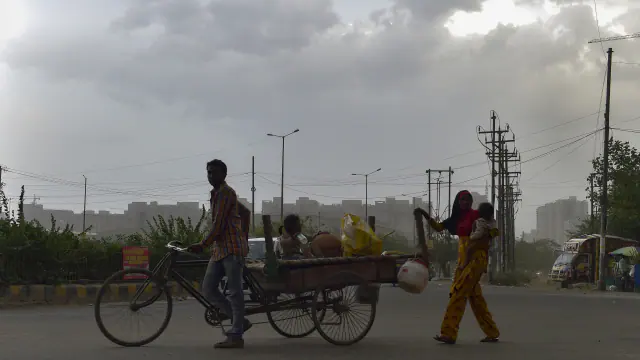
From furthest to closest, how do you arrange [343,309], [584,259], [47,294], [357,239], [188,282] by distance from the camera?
1. [584,259]
2. [47,294]
3. [357,239]
4. [343,309]
5. [188,282]

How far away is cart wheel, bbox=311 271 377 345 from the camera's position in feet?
29.8

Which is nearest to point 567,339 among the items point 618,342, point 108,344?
point 618,342

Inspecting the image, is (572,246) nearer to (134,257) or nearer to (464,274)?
(134,257)

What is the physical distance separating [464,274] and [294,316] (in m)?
2.00

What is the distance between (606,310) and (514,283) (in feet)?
106

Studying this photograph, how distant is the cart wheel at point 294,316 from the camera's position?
914 cm

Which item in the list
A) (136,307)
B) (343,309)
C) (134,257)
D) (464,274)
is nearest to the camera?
(136,307)

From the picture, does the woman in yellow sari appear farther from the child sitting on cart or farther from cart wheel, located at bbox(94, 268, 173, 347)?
cart wheel, located at bbox(94, 268, 173, 347)

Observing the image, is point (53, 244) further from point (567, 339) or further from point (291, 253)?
point (567, 339)

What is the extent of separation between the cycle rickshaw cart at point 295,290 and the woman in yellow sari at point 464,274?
42cm

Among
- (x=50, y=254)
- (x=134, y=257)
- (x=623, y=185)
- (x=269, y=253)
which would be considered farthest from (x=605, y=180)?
(x=269, y=253)

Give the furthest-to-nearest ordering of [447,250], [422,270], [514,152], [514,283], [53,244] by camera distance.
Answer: [447,250]
[514,152]
[514,283]
[53,244]
[422,270]

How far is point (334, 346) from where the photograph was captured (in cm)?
895

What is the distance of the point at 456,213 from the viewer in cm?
978
